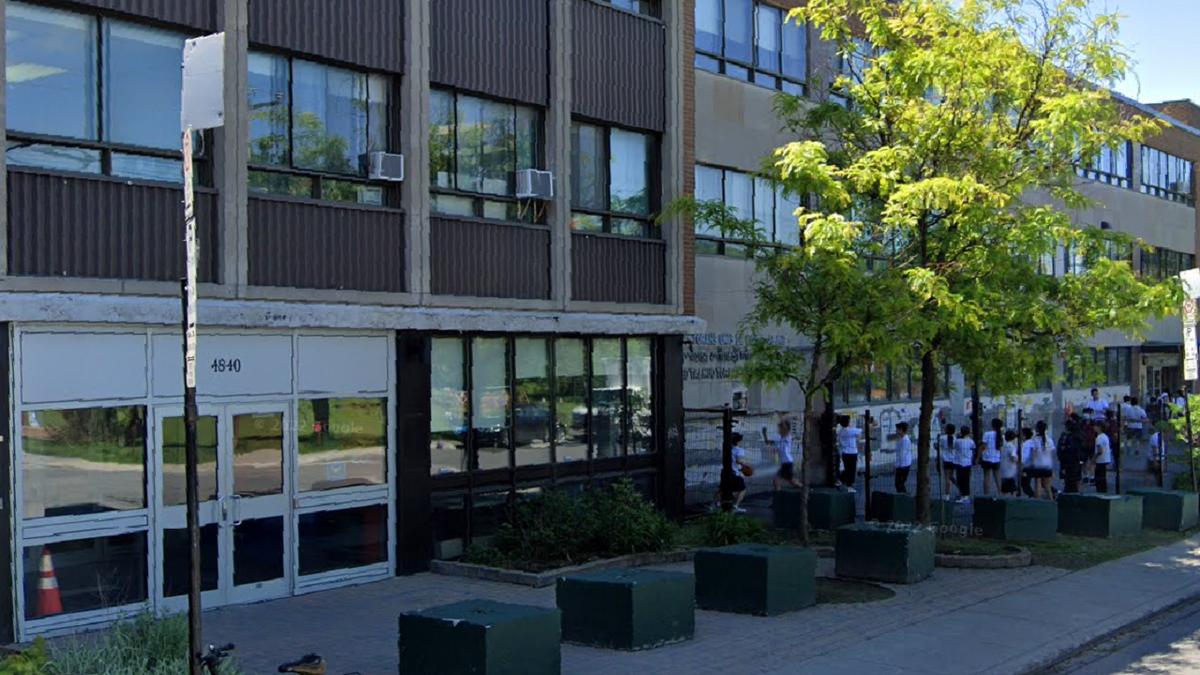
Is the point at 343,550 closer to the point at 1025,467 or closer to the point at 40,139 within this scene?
the point at 40,139

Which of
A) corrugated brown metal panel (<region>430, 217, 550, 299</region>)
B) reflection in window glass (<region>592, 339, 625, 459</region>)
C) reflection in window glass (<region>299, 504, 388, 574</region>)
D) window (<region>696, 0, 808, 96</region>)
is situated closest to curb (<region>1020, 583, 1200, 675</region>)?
reflection in window glass (<region>299, 504, 388, 574</region>)

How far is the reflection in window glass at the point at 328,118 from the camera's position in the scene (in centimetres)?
1455

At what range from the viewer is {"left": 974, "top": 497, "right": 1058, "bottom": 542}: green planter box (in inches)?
722

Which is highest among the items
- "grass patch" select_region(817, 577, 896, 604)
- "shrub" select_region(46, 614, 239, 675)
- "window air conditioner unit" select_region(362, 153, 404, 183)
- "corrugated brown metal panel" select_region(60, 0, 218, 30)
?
"corrugated brown metal panel" select_region(60, 0, 218, 30)

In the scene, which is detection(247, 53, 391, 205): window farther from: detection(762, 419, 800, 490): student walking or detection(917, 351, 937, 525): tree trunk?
detection(762, 419, 800, 490): student walking

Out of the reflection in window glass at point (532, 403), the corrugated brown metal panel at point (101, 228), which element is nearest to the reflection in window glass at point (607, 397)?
the reflection in window glass at point (532, 403)

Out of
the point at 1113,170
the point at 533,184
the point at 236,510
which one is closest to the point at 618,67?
the point at 533,184

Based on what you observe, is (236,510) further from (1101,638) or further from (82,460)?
(1101,638)

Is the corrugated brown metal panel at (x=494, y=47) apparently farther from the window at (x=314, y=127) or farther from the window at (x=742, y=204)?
the window at (x=742, y=204)

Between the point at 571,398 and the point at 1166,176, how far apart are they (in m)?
32.1

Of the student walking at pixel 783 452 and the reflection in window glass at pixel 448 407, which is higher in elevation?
the reflection in window glass at pixel 448 407

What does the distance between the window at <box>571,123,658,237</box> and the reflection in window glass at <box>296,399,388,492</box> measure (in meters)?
4.77

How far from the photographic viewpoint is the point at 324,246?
14.6 metres

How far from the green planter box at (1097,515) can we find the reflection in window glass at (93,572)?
13599mm
